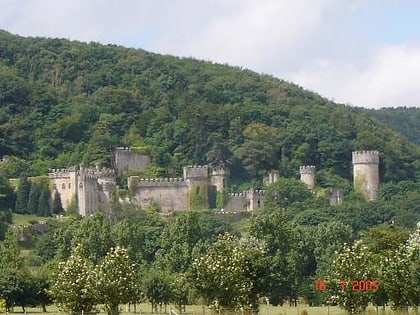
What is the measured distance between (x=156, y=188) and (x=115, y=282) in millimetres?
71434

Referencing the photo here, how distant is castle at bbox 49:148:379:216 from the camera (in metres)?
134

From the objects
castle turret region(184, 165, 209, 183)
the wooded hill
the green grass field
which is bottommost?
the green grass field

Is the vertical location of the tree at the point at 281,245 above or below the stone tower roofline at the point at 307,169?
below

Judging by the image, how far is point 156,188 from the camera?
453 feet

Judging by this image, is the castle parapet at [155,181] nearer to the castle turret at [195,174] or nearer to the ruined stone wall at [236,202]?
the castle turret at [195,174]

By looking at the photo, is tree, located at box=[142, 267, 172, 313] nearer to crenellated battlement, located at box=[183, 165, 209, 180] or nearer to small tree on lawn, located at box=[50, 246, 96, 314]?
small tree on lawn, located at box=[50, 246, 96, 314]

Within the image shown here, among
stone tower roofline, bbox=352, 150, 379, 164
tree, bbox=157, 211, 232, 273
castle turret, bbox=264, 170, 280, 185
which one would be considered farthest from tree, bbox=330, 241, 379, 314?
stone tower roofline, bbox=352, 150, 379, 164

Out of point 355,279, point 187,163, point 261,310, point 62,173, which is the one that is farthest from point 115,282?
point 187,163

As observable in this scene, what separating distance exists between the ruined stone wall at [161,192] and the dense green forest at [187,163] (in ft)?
11.2

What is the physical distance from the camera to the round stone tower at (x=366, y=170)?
495ft

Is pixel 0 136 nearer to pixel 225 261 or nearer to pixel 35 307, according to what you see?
pixel 35 307

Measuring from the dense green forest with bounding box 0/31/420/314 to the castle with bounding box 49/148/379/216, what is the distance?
5.14 ft

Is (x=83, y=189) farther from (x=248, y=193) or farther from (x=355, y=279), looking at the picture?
(x=355, y=279)

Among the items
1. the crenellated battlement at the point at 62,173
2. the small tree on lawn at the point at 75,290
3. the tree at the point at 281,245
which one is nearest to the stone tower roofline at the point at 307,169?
the crenellated battlement at the point at 62,173
